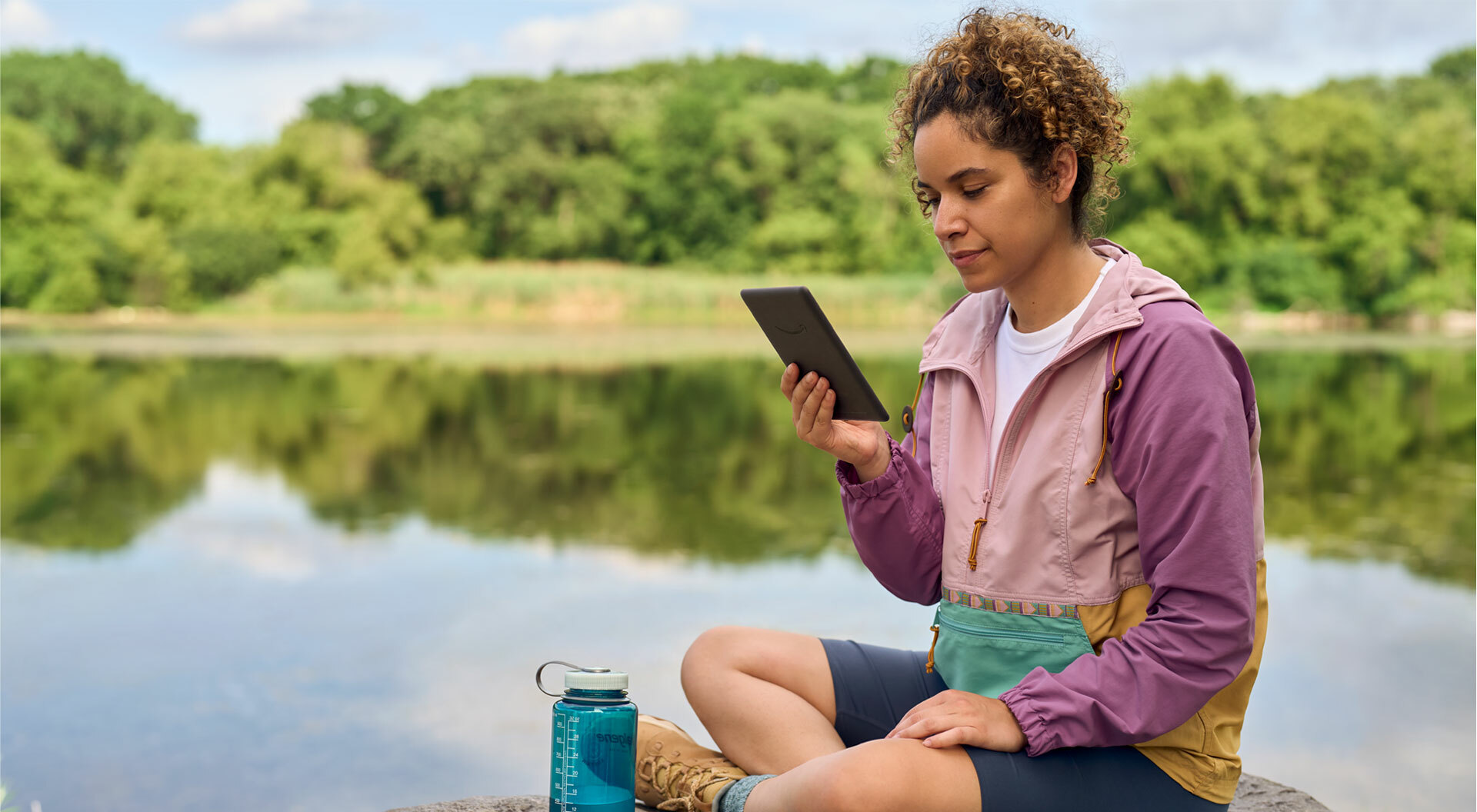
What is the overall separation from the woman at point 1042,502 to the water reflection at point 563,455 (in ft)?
16.6

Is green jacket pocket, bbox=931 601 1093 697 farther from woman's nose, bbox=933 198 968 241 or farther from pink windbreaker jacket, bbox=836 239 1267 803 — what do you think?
woman's nose, bbox=933 198 968 241

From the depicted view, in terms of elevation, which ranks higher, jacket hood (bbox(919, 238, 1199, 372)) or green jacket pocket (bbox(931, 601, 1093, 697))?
jacket hood (bbox(919, 238, 1199, 372))

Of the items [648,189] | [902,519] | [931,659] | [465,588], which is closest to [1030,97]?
[902,519]

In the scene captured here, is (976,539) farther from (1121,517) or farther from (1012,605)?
(1121,517)

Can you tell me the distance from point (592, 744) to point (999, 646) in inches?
24.7

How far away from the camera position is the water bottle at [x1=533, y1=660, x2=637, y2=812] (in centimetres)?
199

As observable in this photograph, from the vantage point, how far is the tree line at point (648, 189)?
124 feet

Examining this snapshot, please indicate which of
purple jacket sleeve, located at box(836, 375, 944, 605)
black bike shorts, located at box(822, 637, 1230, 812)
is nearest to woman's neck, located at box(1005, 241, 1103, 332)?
purple jacket sleeve, located at box(836, 375, 944, 605)

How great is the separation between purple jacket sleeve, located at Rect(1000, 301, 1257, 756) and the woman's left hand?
0.02 m

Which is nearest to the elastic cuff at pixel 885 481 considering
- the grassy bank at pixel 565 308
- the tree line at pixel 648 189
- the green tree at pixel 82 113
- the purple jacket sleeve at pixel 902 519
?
the purple jacket sleeve at pixel 902 519

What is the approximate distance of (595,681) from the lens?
2008 millimetres

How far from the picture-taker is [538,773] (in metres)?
3.86

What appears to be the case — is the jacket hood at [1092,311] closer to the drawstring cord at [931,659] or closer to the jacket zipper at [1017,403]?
the jacket zipper at [1017,403]

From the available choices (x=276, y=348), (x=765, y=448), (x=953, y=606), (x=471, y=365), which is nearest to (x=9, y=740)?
(x=953, y=606)
